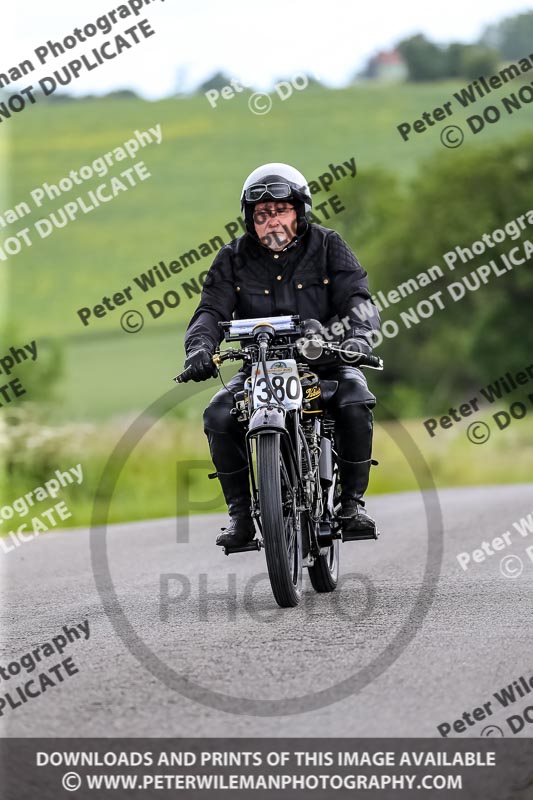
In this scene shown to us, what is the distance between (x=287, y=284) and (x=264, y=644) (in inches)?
94.4

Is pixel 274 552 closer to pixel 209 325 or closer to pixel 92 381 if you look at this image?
pixel 209 325

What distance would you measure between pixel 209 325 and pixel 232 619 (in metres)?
1.74

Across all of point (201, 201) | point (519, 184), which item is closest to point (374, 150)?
point (201, 201)

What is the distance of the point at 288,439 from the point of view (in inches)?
261

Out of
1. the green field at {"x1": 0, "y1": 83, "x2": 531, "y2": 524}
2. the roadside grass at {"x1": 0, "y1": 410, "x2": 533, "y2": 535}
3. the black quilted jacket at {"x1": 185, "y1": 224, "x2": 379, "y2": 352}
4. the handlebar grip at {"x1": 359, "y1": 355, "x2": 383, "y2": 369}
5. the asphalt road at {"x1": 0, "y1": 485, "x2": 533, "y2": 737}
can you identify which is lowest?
the asphalt road at {"x1": 0, "y1": 485, "x2": 533, "y2": 737}

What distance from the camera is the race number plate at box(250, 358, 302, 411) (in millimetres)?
6680

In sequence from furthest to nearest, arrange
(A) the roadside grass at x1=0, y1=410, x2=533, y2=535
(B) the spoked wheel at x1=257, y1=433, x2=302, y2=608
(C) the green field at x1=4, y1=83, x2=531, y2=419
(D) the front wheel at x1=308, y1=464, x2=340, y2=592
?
1. (C) the green field at x1=4, y1=83, x2=531, y2=419
2. (A) the roadside grass at x1=0, y1=410, x2=533, y2=535
3. (D) the front wheel at x1=308, y1=464, x2=340, y2=592
4. (B) the spoked wheel at x1=257, y1=433, x2=302, y2=608

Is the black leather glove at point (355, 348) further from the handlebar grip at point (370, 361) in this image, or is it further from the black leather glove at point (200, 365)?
the black leather glove at point (200, 365)

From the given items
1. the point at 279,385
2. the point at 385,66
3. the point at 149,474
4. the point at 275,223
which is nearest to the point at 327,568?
the point at 279,385

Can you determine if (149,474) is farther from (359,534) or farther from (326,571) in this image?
(359,534)

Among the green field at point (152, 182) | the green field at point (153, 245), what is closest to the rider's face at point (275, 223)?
the green field at point (153, 245)

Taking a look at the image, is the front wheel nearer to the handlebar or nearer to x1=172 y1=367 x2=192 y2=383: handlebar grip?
the handlebar

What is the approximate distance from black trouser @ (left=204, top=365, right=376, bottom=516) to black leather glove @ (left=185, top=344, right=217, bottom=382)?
0.20m
